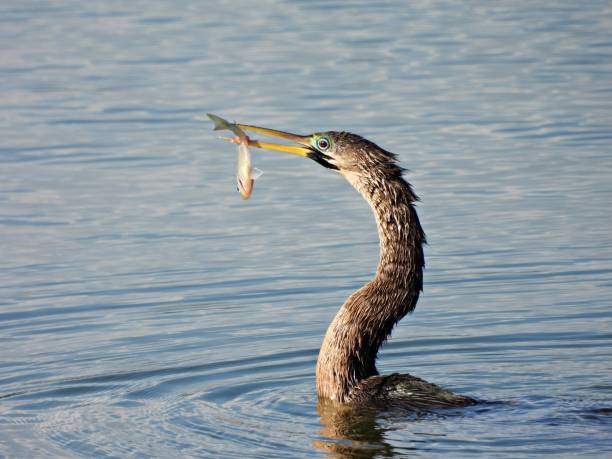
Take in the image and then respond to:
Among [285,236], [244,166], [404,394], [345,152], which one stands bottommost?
[404,394]

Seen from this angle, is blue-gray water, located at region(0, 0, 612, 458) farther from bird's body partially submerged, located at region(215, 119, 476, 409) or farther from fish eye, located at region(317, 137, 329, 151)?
fish eye, located at region(317, 137, 329, 151)

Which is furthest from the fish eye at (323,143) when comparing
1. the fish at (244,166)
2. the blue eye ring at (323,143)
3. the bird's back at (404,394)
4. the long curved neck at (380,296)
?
the bird's back at (404,394)

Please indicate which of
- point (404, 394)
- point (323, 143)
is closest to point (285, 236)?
point (323, 143)

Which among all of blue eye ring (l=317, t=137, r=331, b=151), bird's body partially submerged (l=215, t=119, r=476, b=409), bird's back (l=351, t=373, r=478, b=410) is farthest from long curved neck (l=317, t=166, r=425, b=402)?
blue eye ring (l=317, t=137, r=331, b=151)

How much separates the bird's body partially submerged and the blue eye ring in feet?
0.08

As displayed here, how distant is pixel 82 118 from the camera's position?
17.2 meters

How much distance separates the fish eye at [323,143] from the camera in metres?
8.92

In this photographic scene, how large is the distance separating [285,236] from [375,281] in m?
3.71

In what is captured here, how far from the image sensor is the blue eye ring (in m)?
8.91

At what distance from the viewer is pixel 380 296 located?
29.0 ft

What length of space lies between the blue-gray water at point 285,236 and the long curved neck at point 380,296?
0.95ft

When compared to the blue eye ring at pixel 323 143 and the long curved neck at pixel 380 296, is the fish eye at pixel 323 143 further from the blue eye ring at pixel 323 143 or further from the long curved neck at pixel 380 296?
the long curved neck at pixel 380 296

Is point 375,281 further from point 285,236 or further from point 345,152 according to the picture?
point 285,236

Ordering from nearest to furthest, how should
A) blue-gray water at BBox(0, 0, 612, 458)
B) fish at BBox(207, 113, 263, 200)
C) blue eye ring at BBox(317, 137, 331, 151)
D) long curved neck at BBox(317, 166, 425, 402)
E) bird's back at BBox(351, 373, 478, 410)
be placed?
bird's back at BBox(351, 373, 478, 410), blue-gray water at BBox(0, 0, 612, 458), long curved neck at BBox(317, 166, 425, 402), blue eye ring at BBox(317, 137, 331, 151), fish at BBox(207, 113, 263, 200)
